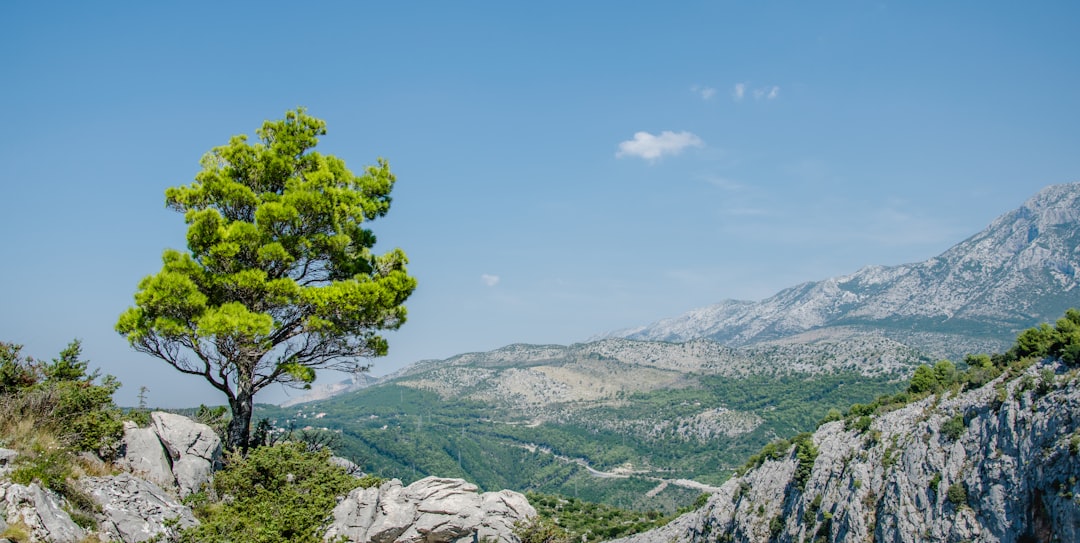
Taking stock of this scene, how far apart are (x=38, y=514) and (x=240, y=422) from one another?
259 inches

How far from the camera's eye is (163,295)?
14.6 m

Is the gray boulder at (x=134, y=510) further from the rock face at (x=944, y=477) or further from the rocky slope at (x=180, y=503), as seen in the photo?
→ the rock face at (x=944, y=477)

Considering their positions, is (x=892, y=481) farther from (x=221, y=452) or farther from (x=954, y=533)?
(x=221, y=452)

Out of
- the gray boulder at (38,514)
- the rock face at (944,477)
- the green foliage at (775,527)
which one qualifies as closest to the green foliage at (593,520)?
the rock face at (944,477)

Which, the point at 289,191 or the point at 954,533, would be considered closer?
the point at 289,191

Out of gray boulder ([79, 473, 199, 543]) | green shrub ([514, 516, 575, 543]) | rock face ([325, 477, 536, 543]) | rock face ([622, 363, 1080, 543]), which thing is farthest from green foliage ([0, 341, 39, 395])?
rock face ([622, 363, 1080, 543])

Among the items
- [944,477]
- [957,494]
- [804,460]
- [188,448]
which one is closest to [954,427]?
[944,477]

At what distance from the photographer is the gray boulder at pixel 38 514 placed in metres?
8.78

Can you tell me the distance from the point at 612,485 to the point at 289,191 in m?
165

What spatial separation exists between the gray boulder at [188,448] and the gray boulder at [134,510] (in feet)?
4.73

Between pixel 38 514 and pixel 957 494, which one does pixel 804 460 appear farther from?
pixel 38 514

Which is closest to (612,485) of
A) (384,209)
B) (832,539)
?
(832,539)

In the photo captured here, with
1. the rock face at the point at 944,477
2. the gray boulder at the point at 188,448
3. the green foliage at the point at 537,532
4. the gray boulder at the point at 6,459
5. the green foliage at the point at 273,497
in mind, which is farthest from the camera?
the rock face at the point at 944,477

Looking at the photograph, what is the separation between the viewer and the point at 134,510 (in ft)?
36.6
